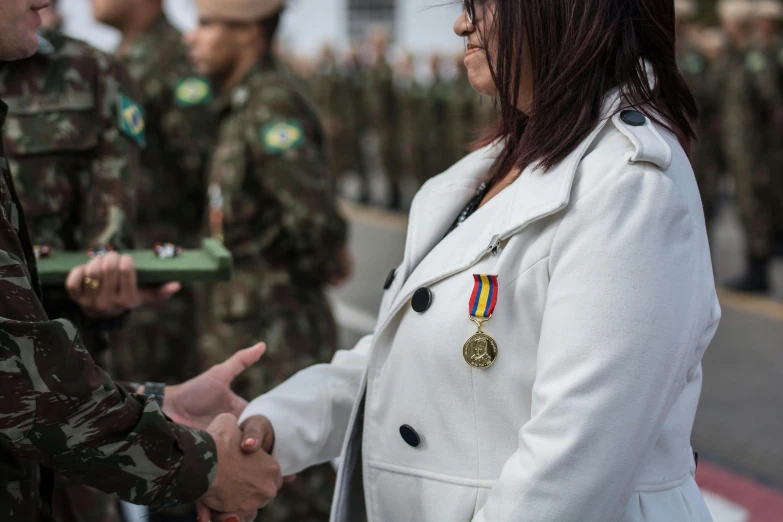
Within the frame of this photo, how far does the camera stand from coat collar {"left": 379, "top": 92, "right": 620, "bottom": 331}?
1446mm

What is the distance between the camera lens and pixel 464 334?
1.50 meters

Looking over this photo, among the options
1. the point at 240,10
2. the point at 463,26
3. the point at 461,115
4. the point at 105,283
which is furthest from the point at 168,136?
the point at 461,115

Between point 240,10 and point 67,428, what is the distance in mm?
2509

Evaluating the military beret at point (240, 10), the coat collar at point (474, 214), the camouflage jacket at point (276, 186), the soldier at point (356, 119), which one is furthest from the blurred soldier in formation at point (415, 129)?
the coat collar at point (474, 214)

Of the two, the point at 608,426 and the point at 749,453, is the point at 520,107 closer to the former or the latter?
the point at 608,426

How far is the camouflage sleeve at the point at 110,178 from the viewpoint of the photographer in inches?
99.4

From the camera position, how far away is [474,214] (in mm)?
1621

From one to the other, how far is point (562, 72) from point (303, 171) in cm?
198

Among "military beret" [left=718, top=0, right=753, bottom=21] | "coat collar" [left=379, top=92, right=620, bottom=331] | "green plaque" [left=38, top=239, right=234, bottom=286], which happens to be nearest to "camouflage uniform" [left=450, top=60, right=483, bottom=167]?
"military beret" [left=718, top=0, right=753, bottom=21]

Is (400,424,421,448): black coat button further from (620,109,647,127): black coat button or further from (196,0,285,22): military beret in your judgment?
(196,0,285,22): military beret

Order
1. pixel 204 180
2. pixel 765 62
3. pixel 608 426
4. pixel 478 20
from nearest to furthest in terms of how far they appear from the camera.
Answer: pixel 608 426
pixel 478 20
pixel 204 180
pixel 765 62

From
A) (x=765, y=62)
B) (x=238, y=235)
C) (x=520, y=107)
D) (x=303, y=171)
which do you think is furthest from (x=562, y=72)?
(x=765, y=62)

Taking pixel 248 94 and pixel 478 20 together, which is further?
pixel 248 94

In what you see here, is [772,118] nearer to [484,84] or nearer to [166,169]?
[166,169]
